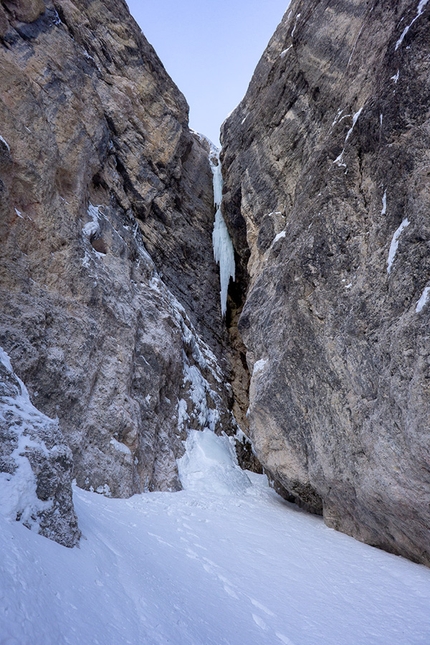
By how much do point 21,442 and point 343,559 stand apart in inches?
199

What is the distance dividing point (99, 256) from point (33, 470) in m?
7.58

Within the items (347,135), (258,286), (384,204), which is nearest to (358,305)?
(384,204)

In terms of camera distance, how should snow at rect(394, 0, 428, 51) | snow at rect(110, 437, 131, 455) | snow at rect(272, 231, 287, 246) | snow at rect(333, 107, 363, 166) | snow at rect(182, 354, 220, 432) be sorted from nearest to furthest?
snow at rect(394, 0, 428, 51), snow at rect(110, 437, 131, 455), snow at rect(333, 107, 363, 166), snow at rect(272, 231, 287, 246), snow at rect(182, 354, 220, 432)

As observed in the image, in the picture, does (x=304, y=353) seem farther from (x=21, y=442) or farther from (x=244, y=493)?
(x=21, y=442)

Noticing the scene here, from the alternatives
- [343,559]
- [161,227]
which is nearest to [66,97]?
[161,227]

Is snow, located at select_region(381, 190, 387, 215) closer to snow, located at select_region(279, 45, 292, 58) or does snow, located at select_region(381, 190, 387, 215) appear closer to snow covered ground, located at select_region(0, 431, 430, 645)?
snow covered ground, located at select_region(0, 431, 430, 645)

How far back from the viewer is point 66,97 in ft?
36.4

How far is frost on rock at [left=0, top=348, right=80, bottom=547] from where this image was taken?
11.0 feet

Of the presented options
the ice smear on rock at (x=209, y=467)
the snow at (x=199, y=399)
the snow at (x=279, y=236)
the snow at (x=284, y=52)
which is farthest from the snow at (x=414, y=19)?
the ice smear on rock at (x=209, y=467)

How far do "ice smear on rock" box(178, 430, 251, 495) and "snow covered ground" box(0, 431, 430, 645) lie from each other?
2.07 meters

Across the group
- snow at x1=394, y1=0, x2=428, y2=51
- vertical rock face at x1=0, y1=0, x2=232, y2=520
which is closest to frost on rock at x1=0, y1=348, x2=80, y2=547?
vertical rock face at x1=0, y1=0, x2=232, y2=520

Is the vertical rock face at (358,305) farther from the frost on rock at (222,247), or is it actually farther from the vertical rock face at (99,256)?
the frost on rock at (222,247)

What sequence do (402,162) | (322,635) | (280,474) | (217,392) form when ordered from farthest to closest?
(217,392) < (280,474) < (402,162) < (322,635)

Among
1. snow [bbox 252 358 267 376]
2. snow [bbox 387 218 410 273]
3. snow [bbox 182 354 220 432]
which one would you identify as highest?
snow [bbox 387 218 410 273]
